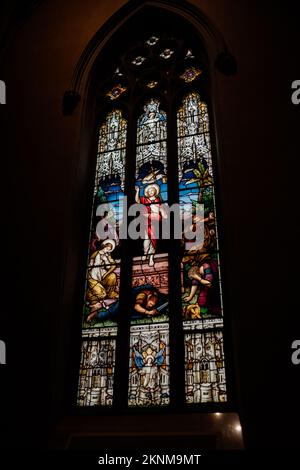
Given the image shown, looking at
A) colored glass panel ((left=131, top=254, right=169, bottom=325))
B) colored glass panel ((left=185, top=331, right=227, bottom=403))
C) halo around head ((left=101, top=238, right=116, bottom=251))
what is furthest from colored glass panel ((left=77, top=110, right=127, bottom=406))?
colored glass panel ((left=185, top=331, right=227, bottom=403))

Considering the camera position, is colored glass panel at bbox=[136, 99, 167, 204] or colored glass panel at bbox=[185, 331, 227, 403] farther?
colored glass panel at bbox=[136, 99, 167, 204]

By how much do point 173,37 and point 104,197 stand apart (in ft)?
8.57

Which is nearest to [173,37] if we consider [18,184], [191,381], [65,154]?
[65,154]

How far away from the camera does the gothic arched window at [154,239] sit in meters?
3.89

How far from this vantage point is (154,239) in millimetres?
4598

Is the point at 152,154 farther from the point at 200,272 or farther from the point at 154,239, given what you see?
the point at 200,272

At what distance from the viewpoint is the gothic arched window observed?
12.8 feet

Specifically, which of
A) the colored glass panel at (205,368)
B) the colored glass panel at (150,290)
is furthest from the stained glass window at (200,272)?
the colored glass panel at (150,290)

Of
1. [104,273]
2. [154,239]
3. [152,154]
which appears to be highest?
[152,154]

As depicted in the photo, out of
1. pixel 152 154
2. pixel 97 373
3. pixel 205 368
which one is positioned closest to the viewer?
pixel 205 368

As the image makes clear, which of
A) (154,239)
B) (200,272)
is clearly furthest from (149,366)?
(154,239)

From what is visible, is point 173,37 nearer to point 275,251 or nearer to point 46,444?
point 275,251

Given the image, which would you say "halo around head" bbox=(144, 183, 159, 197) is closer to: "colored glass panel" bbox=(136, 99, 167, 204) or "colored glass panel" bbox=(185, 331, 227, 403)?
"colored glass panel" bbox=(136, 99, 167, 204)

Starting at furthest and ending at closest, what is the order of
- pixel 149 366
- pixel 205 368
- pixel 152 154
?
pixel 152 154 < pixel 149 366 < pixel 205 368
